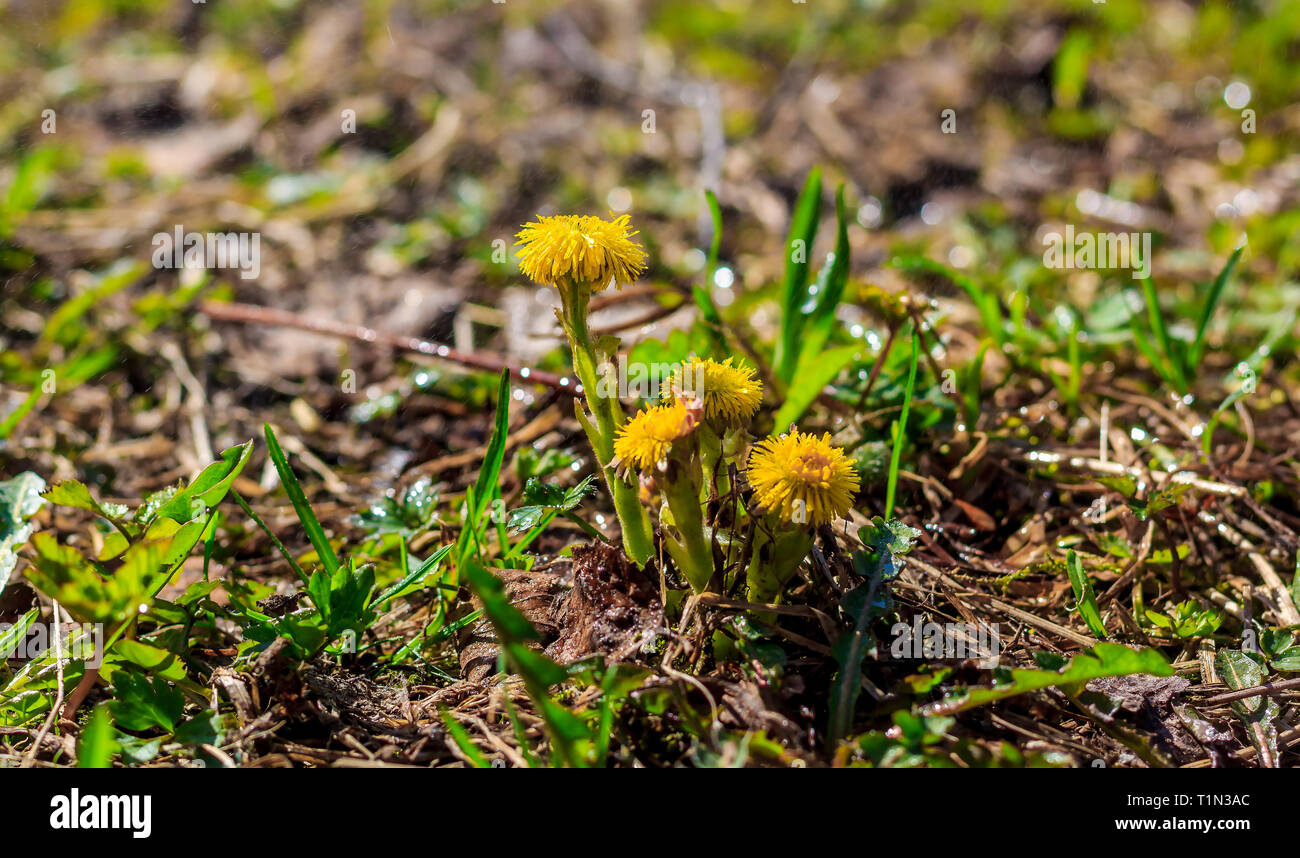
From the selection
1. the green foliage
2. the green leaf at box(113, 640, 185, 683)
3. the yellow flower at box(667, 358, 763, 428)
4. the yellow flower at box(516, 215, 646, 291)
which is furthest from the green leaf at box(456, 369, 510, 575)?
the green foliage

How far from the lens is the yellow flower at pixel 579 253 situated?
5.41ft

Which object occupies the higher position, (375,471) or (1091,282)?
(1091,282)

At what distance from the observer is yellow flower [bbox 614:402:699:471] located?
5.07 feet

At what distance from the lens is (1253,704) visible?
1750mm

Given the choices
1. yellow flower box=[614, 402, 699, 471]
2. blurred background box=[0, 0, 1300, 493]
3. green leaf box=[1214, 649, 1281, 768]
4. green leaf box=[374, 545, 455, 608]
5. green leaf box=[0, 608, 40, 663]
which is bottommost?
green leaf box=[1214, 649, 1281, 768]

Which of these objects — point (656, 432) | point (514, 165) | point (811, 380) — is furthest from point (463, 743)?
point (514, 165)

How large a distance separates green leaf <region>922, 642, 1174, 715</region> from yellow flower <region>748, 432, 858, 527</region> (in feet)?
1.21

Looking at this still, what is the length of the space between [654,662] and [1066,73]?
14.0 ft

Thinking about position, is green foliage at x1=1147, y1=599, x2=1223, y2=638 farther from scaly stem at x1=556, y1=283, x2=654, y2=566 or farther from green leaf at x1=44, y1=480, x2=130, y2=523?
green leaf at x1=44, y1=480, x2=130, y2=523

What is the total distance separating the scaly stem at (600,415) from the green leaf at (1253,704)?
3.76ft

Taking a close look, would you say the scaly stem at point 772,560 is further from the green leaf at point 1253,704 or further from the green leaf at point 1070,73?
the green leaf at point 1070,73
